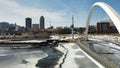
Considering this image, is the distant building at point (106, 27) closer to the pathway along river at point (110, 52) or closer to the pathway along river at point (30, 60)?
the pathway along river at point (110, 52)

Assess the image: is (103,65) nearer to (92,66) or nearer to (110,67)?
(92,66)

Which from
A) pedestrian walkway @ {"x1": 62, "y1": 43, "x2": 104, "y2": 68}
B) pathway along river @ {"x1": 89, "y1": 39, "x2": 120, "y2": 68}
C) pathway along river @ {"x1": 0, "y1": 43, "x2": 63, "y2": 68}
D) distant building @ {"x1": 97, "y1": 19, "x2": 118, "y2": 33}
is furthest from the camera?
distant building @ {"x1": 97, "y1": 19, "x2": 118, "y2": 33}

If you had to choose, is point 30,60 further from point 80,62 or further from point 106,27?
point 106,27

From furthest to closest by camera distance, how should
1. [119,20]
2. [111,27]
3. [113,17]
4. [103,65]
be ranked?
[111,27]
[103,65]
[113,17]
[119,20]

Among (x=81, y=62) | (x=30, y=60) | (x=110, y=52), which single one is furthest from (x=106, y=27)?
(x=81, y=62)

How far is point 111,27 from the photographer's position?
14375cm

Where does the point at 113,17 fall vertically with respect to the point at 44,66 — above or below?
above

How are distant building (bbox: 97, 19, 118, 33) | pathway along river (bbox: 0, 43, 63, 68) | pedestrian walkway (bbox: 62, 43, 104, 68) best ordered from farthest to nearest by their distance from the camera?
distant building (bbox: 97, 19, 118, 33), pathway along river (bbox: 0, 43, 63, 68), pedestrian walkway (bbox: 62, 43, 104, 68)

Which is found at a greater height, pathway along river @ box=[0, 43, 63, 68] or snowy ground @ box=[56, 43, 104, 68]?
snowy ground @ box=[56, 43, 104, 68]

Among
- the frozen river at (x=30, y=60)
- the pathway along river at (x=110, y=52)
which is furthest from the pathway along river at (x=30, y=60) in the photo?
the pathway along river at (x=110, y=52)

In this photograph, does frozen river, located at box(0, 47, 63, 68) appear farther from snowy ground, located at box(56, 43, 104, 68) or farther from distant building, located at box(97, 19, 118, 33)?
distant building, located at box(97, 19, 118, 33)

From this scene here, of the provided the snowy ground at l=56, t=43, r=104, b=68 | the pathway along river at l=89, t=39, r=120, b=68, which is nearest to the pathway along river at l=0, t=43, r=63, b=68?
the snowy ground at l=56, t=43, r=104, b=68

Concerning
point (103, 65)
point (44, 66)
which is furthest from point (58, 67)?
point (103, 65)

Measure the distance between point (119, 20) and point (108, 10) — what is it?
5.11 meters
